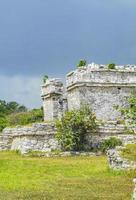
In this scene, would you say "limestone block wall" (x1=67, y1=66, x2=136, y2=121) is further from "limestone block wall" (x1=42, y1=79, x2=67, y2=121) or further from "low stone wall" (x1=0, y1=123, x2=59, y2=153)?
"low stone wall" (x1=0, y1=123, x2=59, y2=153)

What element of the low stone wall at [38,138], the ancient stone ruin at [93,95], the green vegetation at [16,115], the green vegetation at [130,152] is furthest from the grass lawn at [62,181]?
the green vegetation at [16,115]

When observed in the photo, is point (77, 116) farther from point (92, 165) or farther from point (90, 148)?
point (92, 165)

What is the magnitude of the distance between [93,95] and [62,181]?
17.2 m

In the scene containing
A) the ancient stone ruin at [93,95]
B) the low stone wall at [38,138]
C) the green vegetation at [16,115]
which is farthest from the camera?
the green vegetation at [16,115]

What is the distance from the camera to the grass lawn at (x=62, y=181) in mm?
18156

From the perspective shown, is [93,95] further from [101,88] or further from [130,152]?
[130,152]

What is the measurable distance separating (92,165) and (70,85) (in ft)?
42.6

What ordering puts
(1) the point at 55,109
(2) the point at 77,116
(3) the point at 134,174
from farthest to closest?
(1) the point at 55,109 → (2) the point at 77,116 → (3) the point at 134,174

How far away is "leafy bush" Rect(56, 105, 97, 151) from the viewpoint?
113ft

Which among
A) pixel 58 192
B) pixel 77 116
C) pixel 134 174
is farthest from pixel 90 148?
pixel 58 192

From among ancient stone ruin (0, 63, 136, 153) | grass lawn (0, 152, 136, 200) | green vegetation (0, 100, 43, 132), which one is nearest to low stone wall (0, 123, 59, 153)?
ancient stone ruin (0, 63, 136, 153)

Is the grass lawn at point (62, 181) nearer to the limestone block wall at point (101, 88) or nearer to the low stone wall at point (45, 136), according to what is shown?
the low stone wall at point (45, 136)

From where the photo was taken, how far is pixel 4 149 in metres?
37.8

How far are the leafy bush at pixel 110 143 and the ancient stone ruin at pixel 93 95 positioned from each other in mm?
778
